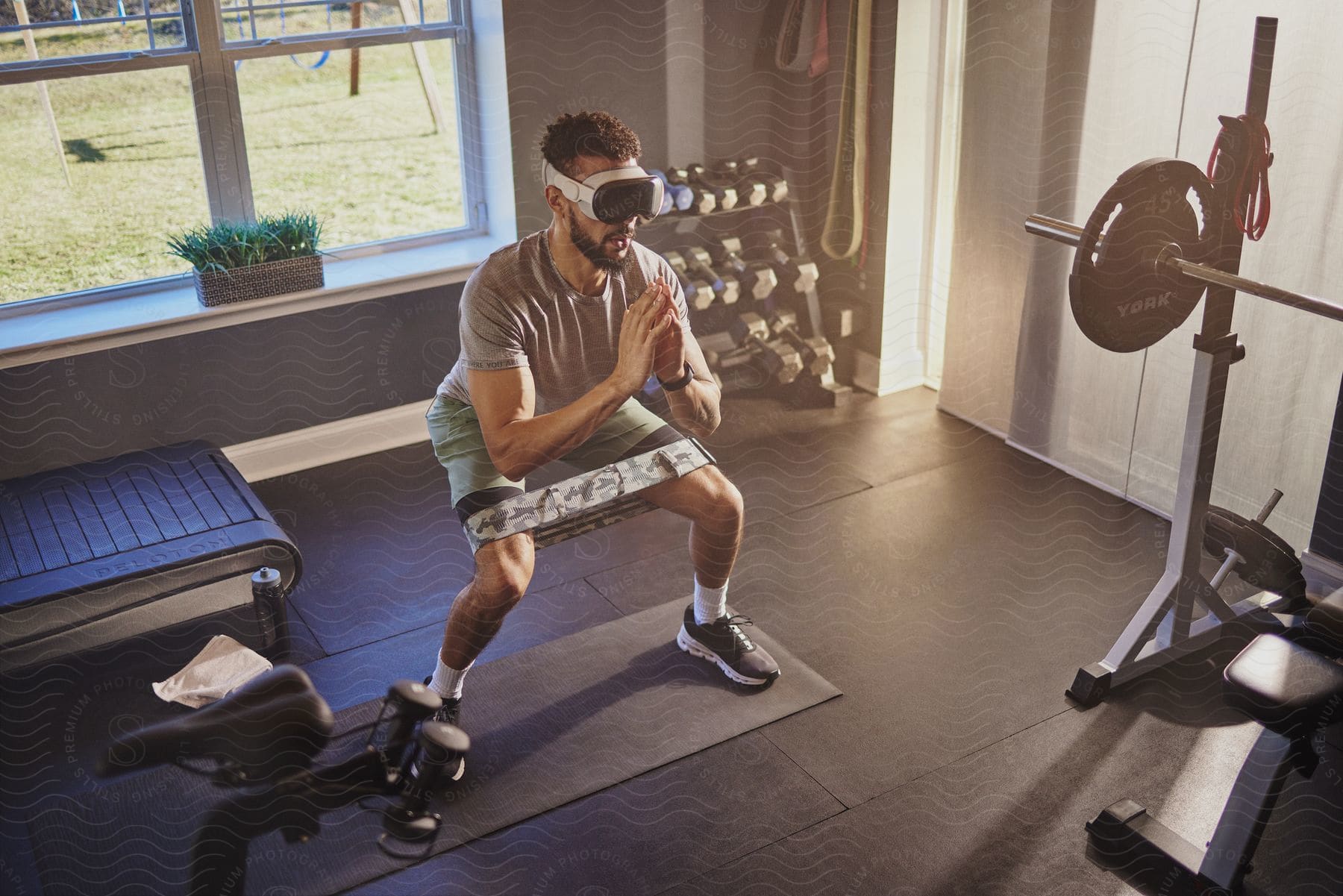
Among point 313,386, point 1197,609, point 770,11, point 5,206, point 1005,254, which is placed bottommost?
point 1197,609

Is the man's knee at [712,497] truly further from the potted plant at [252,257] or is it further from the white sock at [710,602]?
the potted plant at [252,257]

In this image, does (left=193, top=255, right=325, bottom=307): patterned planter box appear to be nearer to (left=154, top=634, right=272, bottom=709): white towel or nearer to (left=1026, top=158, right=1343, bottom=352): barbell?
(left=154, top=634, right=272, bottom=709): white towel

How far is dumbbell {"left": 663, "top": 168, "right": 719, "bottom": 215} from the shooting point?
317cm

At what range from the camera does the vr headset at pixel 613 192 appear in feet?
6.00

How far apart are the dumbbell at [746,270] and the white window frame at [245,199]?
582 mm

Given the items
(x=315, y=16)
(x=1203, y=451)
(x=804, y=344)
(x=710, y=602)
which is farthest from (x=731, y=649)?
(x=315, y=16)

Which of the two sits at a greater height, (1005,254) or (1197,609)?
(1005,254)

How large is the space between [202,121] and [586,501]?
1.50 m

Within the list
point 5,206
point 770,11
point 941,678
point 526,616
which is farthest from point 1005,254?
point 5,206

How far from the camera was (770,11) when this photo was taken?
3.25 m

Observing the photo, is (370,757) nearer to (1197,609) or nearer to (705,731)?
(705,731)

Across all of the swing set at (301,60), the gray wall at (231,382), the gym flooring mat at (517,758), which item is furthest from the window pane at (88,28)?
the gym flooring mat at (517,758)

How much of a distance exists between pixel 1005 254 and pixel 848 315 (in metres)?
0.56

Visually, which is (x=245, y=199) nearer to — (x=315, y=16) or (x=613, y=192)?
(x=315, y=16)
